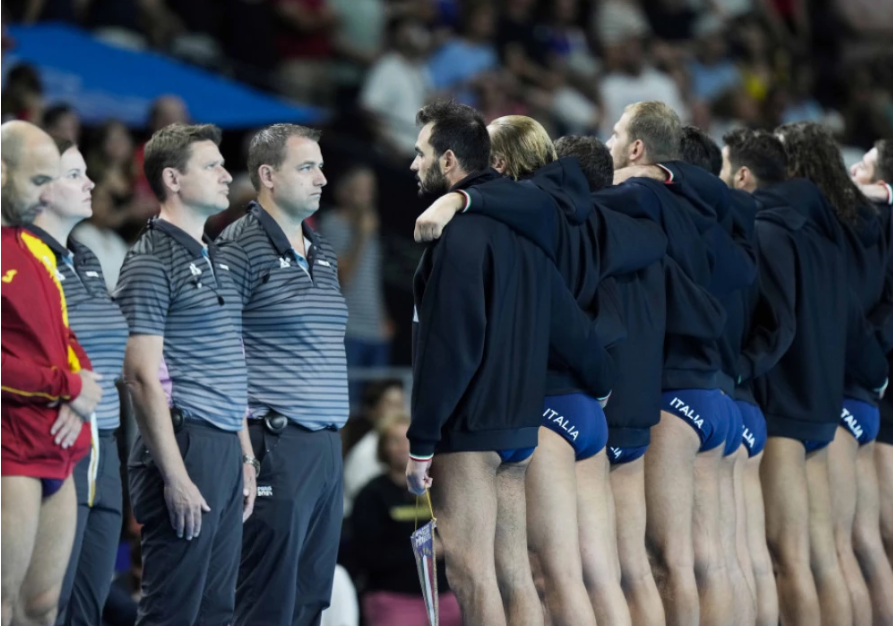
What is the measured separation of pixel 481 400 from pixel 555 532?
0.57 m

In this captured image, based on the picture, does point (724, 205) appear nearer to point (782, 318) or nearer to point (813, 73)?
point (782, 318)

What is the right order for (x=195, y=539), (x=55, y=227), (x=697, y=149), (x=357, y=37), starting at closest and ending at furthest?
1. (x=55, y=227)
2. (x=195, y=539)
3. (x=697, y=149)
4. (x=357, y=37)

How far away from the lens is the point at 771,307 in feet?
21.5

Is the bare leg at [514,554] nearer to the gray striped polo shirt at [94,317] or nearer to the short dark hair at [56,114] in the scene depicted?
the gray striped polo shirt at [94,317]

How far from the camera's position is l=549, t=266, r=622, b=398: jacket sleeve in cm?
534

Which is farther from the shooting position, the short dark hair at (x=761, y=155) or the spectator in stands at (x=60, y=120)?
the spectator in stands at (x=60, y=120)

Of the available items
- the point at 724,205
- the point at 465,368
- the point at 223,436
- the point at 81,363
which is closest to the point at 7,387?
the point at 81,363

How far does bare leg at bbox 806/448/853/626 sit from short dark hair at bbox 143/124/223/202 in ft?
10.4

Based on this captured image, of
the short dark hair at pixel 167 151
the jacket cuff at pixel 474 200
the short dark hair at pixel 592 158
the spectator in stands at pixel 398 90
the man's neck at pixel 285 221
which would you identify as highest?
the spectator in stands at pixel 398 90

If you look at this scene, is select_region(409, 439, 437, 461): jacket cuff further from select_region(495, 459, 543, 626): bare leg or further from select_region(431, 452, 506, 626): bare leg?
select_region(495, 459, 543, 626): bare leg

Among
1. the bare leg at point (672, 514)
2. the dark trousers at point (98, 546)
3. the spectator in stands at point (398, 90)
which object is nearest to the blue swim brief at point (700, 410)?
the bare leg at point (672, 514)

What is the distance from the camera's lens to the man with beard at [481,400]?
5090 millimetres

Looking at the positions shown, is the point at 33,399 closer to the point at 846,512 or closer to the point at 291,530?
the point at 291,530

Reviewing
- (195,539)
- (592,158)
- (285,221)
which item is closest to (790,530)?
(592,158)
